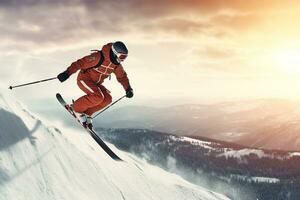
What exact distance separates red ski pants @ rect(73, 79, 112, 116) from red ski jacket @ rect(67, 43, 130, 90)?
0.81 ft

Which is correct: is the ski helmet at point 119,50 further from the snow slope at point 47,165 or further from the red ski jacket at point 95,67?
the snow slope at point 47,165

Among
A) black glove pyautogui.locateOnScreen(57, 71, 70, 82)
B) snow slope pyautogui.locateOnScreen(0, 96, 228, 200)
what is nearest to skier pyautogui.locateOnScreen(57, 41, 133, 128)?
black glove pyautogui.locateOnScreen(57, 71, 70, 82)

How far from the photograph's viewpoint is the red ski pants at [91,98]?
63.4 feet

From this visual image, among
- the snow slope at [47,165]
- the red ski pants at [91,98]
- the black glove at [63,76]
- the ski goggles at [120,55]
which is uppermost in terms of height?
the ski goggles at [120,55]

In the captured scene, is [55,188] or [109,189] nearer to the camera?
[55,188]

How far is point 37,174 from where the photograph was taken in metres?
17.9

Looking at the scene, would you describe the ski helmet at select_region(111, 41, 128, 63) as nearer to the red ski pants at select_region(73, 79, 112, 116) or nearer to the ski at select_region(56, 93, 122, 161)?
the red ski pants at select_region(73, 79, 112, 116)

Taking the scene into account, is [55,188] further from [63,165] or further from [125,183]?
[125,183]

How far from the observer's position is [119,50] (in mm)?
18250

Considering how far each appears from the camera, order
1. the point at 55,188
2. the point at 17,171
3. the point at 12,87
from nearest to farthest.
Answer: the point at 17,171 < the point at 55,188 < the point at 12,87

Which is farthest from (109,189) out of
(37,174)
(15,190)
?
(15,190)

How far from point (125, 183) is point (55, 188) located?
40.5ft

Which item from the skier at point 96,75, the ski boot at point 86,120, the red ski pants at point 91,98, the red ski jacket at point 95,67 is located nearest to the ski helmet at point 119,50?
the skier at point 96,75

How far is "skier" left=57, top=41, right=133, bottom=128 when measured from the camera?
18.7 metres
